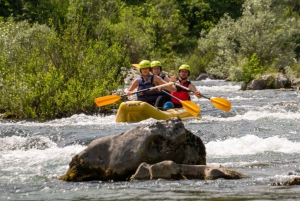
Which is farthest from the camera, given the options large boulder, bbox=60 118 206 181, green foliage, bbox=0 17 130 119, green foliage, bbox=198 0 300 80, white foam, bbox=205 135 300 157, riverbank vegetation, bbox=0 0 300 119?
green foliage, bbox=198 0 300 80

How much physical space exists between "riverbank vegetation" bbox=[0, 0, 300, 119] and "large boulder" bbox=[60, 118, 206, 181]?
777cm

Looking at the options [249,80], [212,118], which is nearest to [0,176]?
[212,118]

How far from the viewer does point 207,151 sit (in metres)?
11.3

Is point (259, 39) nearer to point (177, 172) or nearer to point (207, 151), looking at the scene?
point (207, 151)

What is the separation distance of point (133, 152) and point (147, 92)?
7561 millimetres

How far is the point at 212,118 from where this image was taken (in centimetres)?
1666

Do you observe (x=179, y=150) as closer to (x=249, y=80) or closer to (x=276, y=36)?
(x=249, y=80)

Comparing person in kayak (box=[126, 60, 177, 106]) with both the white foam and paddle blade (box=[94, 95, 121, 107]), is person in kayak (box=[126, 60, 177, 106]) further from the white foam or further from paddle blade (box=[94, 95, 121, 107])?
the white foam

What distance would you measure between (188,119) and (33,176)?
7.10 m

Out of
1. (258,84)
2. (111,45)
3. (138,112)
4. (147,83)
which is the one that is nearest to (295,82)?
(258,84)

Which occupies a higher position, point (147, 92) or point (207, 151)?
point (147, 92)

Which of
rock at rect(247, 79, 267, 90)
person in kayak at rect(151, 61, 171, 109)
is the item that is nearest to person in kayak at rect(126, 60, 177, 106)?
person in kayak at rect(151, 61, 171, 109)

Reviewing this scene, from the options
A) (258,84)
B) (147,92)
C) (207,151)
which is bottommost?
(207,151)

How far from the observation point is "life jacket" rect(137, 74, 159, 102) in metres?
15.9
